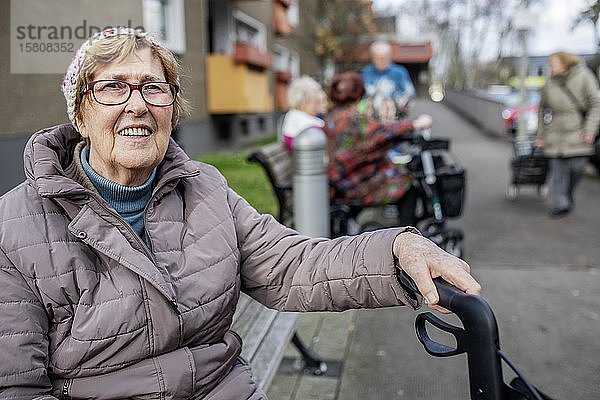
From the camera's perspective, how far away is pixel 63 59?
2885 millimetres

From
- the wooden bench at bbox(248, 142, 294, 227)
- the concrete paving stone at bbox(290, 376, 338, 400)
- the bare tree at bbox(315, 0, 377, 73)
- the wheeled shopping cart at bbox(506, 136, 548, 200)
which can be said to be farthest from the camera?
the bare tree at bbox(315, 0, 377, 73)

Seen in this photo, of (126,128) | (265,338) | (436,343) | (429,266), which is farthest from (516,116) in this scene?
(436,343)

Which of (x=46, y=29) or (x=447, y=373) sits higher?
(x=46, y=29)

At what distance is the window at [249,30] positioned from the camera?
1742 centimetres

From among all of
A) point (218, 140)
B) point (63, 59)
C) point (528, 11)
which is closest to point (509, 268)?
point (63, 59)

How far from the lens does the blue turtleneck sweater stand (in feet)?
6.64

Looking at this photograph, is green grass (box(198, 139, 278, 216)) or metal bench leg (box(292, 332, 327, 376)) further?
green grass (box(198, 139, 278, 216))

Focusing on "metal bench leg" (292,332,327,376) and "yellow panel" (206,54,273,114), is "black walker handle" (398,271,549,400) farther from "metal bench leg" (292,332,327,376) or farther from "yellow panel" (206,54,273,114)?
"yellow panel" (206,54,273,114)

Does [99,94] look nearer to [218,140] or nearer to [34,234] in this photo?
[34,234]

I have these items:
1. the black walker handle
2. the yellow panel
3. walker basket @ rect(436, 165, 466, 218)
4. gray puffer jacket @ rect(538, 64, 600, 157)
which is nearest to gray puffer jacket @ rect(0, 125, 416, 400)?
the black walker handle

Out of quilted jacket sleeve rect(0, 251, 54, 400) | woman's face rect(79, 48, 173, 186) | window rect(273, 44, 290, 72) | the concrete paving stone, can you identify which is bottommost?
the concrete paving stone

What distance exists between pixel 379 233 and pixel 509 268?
13.7 ft

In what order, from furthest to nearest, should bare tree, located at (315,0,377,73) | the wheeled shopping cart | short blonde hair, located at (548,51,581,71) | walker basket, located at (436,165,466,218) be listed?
bare tree, located at (315,0,377,73)
the wheeled shopping cart
short blonde hair, located at (548,51,581,71)
walker basket, located at (436,165,466,218)

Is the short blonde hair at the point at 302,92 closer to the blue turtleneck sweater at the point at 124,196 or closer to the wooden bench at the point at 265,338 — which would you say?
the wooden bench at the point at 265,338
